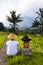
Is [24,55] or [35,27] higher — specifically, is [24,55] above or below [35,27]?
above

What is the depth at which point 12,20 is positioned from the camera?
44.5 metres

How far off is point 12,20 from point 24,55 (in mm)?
33862

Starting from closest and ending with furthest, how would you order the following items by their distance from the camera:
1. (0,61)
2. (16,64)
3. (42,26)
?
1. (16,64)
2. (0,61)
3. (42,26)

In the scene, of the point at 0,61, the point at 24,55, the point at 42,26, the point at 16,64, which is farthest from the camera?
the point at 42,26

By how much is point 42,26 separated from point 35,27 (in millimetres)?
3077

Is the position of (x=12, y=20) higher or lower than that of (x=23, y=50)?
lower

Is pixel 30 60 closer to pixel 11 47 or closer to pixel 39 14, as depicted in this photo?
pixel 11 47

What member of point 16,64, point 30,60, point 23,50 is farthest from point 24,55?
point 16,64

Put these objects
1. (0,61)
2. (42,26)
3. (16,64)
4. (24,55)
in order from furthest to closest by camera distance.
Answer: (42,26)
(24,55)
(0,61)
(16,64)

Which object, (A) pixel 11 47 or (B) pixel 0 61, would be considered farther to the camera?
(A) pixel 11 47

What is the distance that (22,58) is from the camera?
395 inches

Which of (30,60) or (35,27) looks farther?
(35,27)

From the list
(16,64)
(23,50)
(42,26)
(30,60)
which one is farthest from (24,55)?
(42,26)

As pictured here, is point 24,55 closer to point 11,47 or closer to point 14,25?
point 11,47
